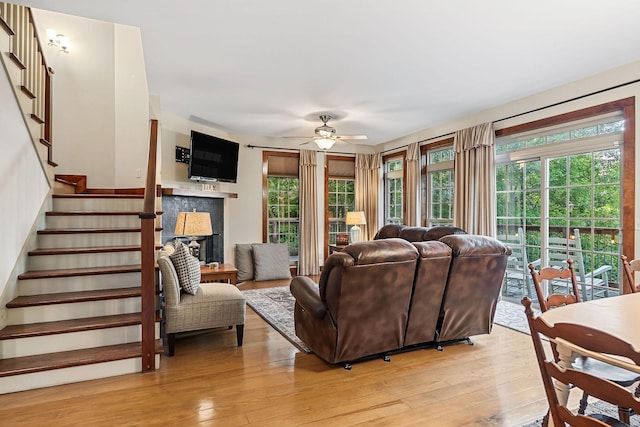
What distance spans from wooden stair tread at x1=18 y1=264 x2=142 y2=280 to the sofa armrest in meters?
Result: 1.51

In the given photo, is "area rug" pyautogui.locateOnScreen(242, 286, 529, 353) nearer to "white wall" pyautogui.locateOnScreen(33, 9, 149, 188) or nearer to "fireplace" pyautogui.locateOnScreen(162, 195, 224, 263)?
"fireplace" pyautogui.locateOnScreen(162, 195, 224, 263)

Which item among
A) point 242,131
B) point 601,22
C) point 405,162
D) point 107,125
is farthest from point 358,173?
point 601,22

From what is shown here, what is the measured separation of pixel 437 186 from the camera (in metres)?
6.43

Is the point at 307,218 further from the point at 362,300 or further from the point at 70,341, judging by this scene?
the point at 70,341

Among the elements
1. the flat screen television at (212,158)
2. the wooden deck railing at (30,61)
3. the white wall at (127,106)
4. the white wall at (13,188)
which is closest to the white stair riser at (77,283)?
the white wall at (13,188)

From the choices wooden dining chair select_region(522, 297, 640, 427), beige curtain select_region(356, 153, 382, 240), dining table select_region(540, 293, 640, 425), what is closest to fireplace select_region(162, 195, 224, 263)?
beige curtain select_region(356, 153, 382, 240)

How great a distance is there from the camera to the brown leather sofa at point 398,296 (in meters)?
2.68

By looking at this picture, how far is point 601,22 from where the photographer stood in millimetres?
2877

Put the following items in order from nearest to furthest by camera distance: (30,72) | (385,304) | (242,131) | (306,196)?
(385,304) → (30,72) → (242,131) → (306,196)

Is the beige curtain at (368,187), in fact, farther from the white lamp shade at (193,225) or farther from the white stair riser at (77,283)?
the white stair riser at (77,283)

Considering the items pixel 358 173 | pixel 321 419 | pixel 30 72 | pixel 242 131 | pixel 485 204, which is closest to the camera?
pixel 321 419

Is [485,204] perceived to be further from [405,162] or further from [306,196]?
[306,196]

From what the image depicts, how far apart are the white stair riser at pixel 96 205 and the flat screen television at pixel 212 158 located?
64.8 inches

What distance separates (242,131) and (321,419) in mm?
5519
